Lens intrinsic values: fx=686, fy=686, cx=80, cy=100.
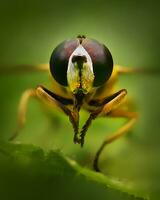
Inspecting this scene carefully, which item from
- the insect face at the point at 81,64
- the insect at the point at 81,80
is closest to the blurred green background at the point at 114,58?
the insect at the point at 81,80

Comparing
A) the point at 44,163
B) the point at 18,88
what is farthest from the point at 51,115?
the point at 44,163

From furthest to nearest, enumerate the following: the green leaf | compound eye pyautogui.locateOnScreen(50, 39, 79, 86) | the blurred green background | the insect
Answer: the blurred green background < compound eye pyautogui.locateOnScreen(50, 39, 79, 86) < the insect < the green leaf

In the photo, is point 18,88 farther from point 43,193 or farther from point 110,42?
point 43,193

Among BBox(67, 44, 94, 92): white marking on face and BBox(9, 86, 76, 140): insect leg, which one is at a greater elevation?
BBox(67, 44, 94, 92): white marking on face

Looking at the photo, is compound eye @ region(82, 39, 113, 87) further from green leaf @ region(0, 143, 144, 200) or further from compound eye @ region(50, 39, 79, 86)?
green leaf @ region(0, 143, 144, 200)

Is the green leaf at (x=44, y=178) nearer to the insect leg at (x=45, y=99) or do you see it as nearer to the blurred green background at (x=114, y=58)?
the blurred green background at (x=114, y=58)

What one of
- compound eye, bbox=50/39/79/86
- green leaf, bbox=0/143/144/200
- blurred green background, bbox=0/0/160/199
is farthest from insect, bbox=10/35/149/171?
green leaf, bbox=0/143/144/200

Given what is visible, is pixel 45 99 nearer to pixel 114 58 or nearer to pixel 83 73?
A: pixel 83 73
